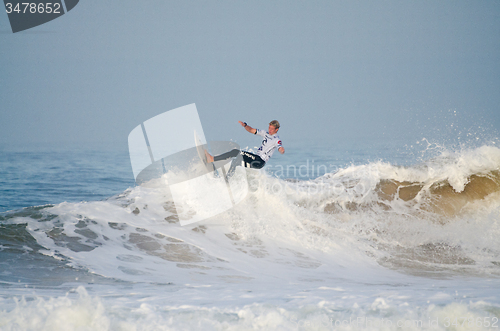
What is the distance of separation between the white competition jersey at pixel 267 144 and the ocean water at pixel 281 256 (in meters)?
1.09

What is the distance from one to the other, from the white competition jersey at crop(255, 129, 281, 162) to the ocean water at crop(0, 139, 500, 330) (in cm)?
109

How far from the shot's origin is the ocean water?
3.42m

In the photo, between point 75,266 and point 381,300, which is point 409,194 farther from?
point 75,266

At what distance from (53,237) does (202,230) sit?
2817mm

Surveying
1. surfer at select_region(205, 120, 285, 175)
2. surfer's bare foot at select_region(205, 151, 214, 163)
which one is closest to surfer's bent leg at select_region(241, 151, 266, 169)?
surfer at select_region(205, 120, 285, 175)

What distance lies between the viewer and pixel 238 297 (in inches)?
161

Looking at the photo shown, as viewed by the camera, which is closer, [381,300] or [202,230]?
[381,300]

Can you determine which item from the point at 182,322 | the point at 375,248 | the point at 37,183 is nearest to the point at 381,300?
the point at 182,322

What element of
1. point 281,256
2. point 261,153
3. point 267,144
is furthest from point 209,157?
point 281,256

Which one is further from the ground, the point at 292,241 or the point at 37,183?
the point at 37,183

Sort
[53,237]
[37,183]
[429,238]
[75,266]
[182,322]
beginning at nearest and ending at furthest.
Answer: [182,322] → [75,266] → [53,237] → [429,238] → [37,183]

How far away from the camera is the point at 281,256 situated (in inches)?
244

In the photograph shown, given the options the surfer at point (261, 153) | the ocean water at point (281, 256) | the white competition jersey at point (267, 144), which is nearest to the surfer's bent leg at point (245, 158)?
the surfer at point (261, 153)

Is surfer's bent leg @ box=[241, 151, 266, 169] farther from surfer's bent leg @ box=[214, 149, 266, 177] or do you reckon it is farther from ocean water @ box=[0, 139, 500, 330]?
ocean water @ box=[0, 139, 500, 330]
